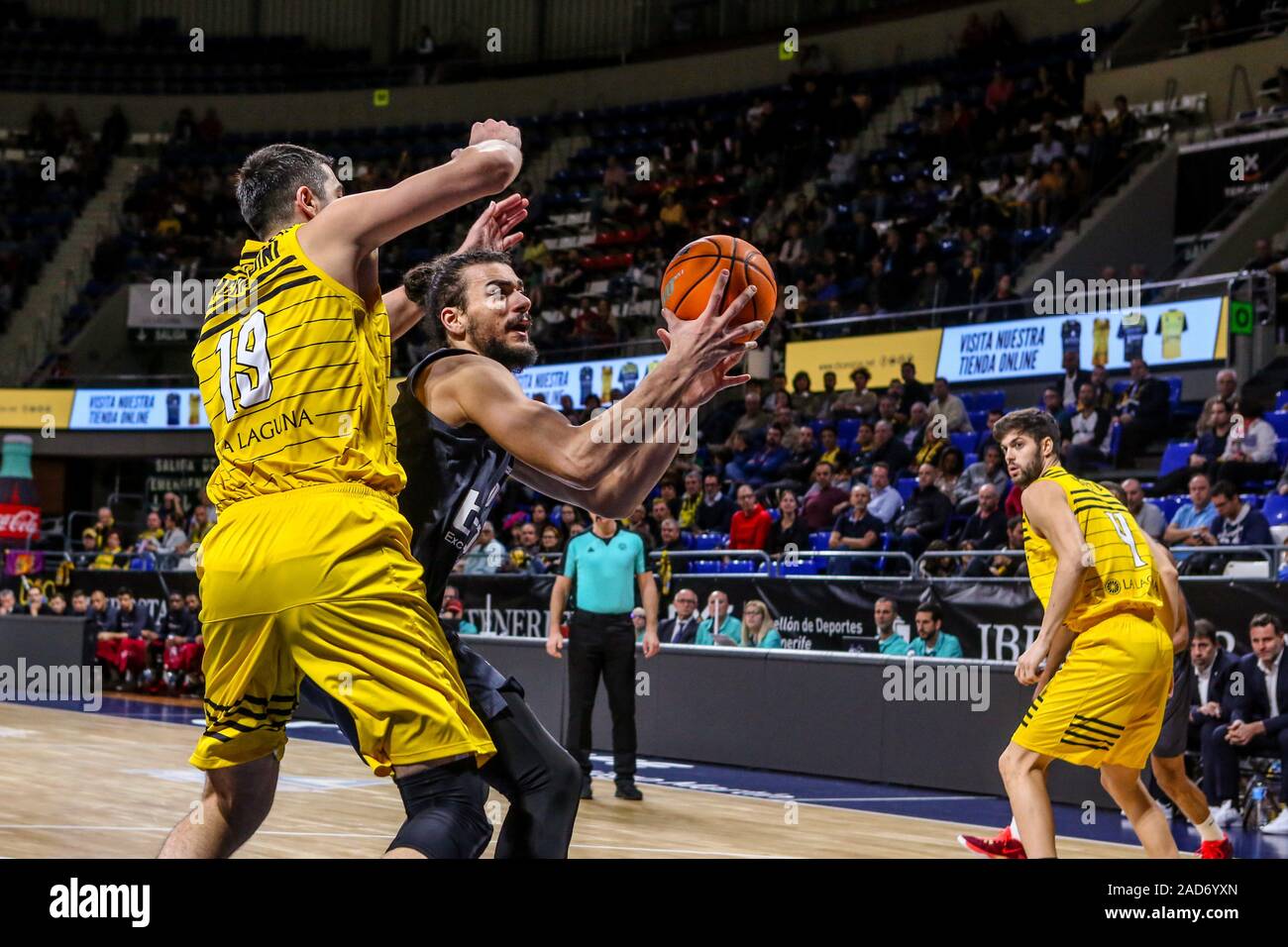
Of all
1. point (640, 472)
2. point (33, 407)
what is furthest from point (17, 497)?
point (640, 472)

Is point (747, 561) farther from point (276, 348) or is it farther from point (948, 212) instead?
point (276, 348)

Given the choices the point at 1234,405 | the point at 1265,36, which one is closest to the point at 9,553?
the point at 1234,405

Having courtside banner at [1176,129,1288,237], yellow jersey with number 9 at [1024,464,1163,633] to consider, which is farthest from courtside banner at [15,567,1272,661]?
courtside banner at [1176,129,1288,237]

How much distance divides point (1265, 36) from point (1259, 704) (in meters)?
13.2

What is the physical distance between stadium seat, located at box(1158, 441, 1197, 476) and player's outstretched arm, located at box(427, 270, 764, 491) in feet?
34.8

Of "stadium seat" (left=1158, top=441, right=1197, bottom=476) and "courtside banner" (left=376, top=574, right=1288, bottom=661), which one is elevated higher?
"stadium seat" (left=1158, top=441, right=1197, bottom=476)

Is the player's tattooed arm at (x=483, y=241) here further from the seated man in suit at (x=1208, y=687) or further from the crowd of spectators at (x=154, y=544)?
the crowd of spectators at (x=154, y=544)

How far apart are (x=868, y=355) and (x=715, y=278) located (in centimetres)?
1383

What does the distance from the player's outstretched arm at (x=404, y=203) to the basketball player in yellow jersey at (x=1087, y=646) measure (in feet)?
11.2

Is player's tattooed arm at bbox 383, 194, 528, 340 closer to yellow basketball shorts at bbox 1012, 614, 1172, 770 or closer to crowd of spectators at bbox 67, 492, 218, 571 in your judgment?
yellow basketball shorts at bbox 1012, 614, 1172, 770

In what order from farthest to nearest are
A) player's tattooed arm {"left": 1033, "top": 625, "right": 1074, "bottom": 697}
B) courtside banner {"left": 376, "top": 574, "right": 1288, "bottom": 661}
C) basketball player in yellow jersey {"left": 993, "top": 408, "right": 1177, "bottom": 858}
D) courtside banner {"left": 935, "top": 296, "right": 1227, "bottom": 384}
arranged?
A: courtside banner {"left": 935, "top": 296, "right": 1227, "bottom": 384} → courtside banner {"left": 376, "top": 574, "right": 1288, "bottom": 661} → player's tattooed arm {"left": 1033, "top": 625, "right": 1074, "bottom": 697} → basketball player in yellow jersey {"left": 993, "top": 408, "right": 1177, "bottom": 858}

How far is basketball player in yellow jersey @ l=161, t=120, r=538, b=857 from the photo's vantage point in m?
3.22

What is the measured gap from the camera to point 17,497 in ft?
74.1
